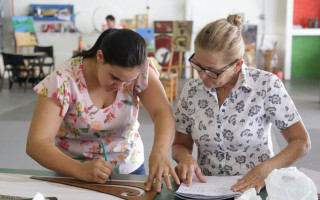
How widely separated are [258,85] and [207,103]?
0.72 ft

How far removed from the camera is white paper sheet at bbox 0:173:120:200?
4.28 ft

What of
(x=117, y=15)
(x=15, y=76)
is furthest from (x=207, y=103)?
(x=117, y=15)

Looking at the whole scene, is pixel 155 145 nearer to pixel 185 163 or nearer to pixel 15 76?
pixel 185 163

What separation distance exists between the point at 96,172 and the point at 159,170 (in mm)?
216

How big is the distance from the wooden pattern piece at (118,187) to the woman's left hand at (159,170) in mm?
31

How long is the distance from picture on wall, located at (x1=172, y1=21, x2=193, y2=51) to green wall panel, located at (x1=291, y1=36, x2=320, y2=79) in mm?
2483

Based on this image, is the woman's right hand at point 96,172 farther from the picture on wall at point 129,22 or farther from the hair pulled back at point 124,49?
the picture on wall at point 129,22

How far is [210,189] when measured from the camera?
1346 millimetres

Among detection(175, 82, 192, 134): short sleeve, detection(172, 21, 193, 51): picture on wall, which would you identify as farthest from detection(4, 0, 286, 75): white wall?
detection(175, 82, 192, 134): short sleeve

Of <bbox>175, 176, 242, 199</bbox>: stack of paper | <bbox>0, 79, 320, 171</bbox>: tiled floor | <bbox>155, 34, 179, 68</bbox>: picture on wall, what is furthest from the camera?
<bbox>155, 34, 179, 68</bbox>: picture on wall

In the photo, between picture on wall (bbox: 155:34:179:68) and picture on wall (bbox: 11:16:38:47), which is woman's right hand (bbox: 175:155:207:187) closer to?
picture on wall (bbox: 155:34:179:68)

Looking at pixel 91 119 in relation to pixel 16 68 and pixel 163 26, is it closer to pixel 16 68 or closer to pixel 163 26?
pixel 16 68

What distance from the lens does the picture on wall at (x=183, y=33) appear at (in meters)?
9.51

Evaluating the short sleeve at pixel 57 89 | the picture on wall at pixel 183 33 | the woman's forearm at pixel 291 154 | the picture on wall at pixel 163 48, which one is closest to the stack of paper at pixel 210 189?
the woman's forearm at pixel 291 154
